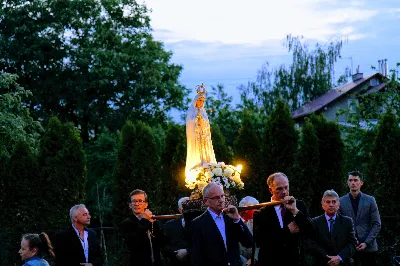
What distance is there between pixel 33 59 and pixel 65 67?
4.80 ft

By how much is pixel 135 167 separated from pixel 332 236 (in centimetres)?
960

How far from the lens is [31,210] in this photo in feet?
60.5

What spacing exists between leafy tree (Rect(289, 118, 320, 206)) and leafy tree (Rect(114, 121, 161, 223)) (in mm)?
3345

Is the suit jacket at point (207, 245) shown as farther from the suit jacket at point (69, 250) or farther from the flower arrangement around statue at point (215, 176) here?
the flower arrangement around statue at point (215, 176)

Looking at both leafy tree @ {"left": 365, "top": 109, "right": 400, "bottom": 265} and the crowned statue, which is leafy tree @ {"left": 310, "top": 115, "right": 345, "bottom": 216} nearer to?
leafy tree @ {"left": 365, "top": 109, "right": 400, "bottom": 265}

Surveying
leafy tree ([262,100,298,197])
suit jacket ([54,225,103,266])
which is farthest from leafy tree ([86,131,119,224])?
suit jacket ([54,225,103,266])

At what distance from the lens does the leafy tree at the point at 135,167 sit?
19.3 metres

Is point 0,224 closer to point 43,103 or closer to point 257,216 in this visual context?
point 257,216

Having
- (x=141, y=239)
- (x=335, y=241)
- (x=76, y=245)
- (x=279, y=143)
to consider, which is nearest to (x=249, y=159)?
(x=279, y=143)

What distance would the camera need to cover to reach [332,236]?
10625 millimetres

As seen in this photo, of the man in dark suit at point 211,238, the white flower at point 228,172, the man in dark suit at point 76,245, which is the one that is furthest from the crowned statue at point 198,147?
the man in dark suit at point 211,238

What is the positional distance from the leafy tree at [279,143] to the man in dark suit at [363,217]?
22.1 ft

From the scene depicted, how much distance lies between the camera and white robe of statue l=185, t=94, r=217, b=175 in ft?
48.6

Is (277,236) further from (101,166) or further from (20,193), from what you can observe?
(101,166)
